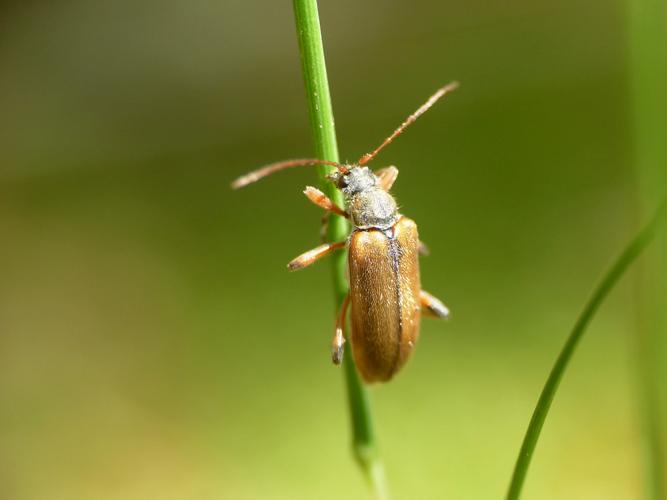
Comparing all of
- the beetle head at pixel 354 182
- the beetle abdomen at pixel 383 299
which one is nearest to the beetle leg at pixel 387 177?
the beetle head at pixel 354 182

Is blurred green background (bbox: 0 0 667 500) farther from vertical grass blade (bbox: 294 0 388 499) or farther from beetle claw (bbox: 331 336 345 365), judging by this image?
vertical grass blade (bbox: 294 0 388 499)

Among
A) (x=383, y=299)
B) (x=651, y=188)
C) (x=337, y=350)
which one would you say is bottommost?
(x=337, y=350)

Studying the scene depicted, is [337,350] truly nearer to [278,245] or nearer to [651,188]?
[651,188]

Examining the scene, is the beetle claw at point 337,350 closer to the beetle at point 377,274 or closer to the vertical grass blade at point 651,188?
the beetle at point 377,274

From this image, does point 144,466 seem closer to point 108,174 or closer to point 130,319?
point 130,319

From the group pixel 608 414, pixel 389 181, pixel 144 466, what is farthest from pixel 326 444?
pixel 389 181

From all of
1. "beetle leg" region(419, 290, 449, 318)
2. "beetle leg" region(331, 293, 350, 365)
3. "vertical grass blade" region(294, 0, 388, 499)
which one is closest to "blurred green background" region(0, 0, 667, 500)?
"beetle leg" region(419, 290, 449, 318)

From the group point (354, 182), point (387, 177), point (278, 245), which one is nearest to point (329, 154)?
point (354, 182)
